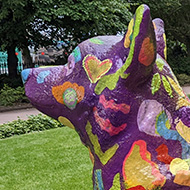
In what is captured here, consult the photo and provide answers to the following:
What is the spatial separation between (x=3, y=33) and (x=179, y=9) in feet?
34.7

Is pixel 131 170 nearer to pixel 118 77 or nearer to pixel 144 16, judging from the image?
pixel 118 77

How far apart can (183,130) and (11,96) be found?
1148 cm

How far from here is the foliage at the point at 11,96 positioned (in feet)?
39.6

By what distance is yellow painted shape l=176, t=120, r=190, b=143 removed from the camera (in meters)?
1.45

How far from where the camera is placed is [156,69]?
148cm

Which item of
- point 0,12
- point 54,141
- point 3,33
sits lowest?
point 54,141

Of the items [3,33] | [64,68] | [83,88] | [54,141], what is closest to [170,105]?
[83,88]

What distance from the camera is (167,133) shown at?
142 cm

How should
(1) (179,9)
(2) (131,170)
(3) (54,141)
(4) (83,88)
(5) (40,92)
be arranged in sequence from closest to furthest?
(2) (131,170), (4) (83,88), (5) (40,92), (3) (54,141), (1) (179,9)

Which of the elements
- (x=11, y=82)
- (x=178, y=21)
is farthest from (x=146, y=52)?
(x=178, y=21)

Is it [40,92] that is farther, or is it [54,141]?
[54,141]

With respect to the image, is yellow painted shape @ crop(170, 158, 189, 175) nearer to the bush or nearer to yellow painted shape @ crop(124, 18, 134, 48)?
yellow painted shape @ crop(124, 18, 134, 48)

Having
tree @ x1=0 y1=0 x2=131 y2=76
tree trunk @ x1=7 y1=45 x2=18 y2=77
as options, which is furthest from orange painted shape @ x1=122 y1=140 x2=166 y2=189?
tree trunk @ x1=7 y1=45 x2=18 y2=77

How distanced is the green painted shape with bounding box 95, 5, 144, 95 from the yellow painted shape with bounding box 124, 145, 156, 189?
0.28m
